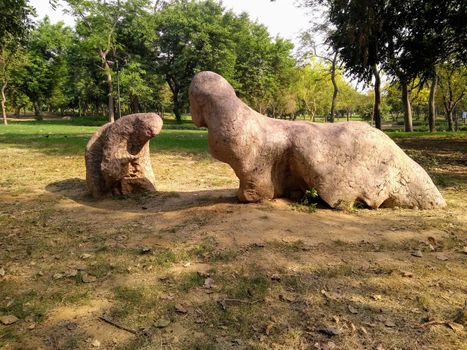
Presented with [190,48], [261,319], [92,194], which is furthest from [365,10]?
[190,48]

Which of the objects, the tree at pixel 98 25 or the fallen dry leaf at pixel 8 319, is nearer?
the fallen dry leaf at pixel 8 319

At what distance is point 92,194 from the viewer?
836 centimetres

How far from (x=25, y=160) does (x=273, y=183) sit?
9.94 meters

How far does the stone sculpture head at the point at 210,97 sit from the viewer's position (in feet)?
21.3

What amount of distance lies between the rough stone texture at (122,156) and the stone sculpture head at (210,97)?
1607 millimetres

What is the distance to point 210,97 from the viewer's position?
657 cm

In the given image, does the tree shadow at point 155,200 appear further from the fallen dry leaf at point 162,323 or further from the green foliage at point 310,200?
the fallen dry leaf at point 162,323

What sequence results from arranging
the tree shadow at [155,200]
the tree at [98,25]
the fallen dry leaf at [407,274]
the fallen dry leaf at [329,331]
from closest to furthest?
1. the fallen dry leaf at [329,331]
2. the fallen dry leaf at [407,274]
3. the tree shadow at [155,200]
4. the tree at [98,25]

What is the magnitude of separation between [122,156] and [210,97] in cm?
268

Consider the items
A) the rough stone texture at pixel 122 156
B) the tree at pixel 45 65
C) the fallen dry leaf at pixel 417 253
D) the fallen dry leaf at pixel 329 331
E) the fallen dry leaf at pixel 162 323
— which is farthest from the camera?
the tree at pixel 45 65

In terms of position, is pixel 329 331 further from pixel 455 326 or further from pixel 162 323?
pixel 162 323

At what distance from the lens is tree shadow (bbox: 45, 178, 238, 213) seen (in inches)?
289

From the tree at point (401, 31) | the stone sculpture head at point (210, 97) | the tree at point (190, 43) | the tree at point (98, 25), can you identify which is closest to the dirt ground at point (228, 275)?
the stone sculpture head at point (210, 97)

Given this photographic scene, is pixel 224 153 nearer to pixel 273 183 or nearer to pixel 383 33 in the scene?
pixel 273 183
